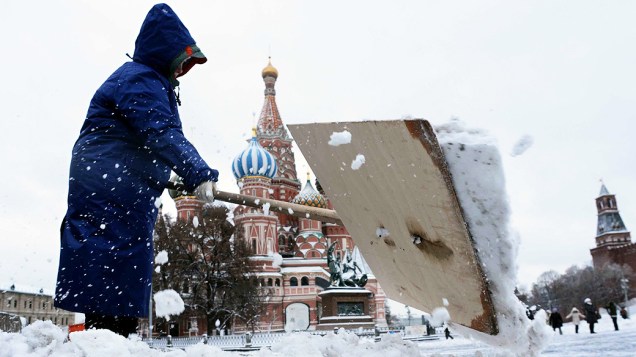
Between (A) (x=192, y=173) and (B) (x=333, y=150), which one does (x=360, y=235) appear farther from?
(A) (x=192, y=173)

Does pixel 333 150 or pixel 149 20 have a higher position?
pixel 149 20

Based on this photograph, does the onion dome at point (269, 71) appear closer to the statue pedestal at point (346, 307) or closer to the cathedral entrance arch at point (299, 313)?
the cathedral entrance arch at point (299, 313)

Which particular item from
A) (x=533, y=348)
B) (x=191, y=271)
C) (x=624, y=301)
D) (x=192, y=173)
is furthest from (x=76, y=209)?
(x=624, y=301)

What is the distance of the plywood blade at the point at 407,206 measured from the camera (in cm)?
215

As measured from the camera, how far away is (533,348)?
88.7 inches

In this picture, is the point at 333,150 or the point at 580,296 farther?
the point at 580,296

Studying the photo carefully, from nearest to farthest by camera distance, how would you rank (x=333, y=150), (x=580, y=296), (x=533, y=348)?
(x=533, y=348), (x=333, y=150), (x=580, y=296)

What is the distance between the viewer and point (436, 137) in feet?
6.89

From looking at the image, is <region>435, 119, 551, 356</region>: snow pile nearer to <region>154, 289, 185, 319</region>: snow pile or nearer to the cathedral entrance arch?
<region>154, 289, 185, 319</region>: snow pile

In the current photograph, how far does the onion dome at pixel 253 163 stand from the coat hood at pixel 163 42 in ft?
108

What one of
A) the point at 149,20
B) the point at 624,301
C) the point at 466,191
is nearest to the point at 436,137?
the point at 466,191

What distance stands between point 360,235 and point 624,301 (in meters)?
60.9

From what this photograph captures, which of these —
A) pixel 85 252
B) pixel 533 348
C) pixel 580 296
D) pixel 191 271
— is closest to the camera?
pixel 85 252

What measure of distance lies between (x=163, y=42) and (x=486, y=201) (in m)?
1.54
